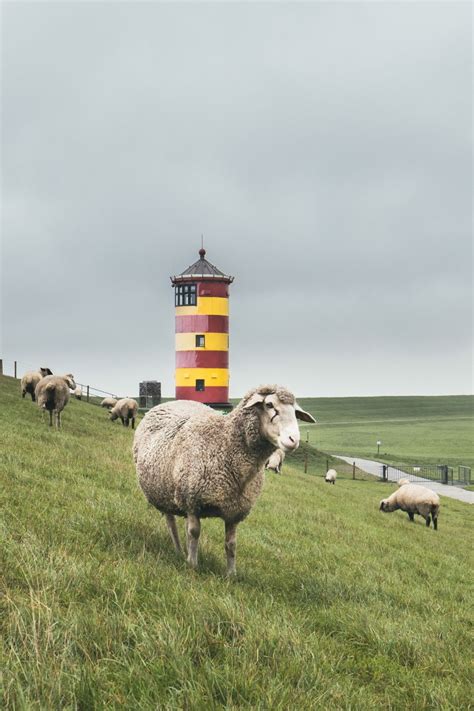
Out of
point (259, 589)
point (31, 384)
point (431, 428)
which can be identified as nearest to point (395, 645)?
point (259, 589)

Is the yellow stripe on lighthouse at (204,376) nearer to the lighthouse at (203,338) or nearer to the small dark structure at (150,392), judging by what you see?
the lighthouse at (203,338)

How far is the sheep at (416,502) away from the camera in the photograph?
66.7ft

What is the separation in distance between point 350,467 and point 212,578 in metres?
41.7

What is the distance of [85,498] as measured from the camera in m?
8.69

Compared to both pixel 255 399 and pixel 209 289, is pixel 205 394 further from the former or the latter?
pixel 255 399

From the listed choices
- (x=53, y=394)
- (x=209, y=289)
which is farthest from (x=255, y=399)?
(x=209, y=289)

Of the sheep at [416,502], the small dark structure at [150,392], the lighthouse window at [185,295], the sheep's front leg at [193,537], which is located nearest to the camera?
the sheep's front leg at [193,537]

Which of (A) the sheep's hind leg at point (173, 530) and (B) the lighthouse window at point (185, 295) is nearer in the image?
(A) the sheep's hind leg at point (173, 530)

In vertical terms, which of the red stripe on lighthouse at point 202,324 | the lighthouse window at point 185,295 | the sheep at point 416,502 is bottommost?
the sheep at point 416,502

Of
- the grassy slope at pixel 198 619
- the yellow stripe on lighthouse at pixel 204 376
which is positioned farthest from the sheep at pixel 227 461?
the yellow stripe on lighthouse at pixel 204 376

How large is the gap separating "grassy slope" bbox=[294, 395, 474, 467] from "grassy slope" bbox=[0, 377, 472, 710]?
166 ft

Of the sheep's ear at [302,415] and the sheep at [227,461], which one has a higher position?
the sheep's ear at [302,415]

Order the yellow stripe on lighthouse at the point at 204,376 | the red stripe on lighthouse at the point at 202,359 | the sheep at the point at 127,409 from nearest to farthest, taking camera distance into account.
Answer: the sheep at the point at 127,409 < the yellow stripe on lighthouse at the point at 204,376 < the red stripe on lighthouse at the point at 202,359

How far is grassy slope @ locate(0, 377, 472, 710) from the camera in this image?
3.36 metres
